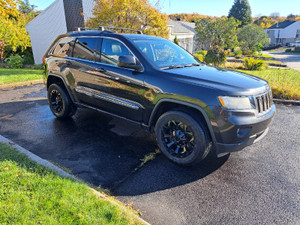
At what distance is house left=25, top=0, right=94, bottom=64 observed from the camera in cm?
1848

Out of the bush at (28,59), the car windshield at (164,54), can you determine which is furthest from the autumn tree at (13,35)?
the car windshield at (164,54)

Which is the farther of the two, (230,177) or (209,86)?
(230,177)

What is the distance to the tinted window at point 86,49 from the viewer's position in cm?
428

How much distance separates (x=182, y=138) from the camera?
3.32 m

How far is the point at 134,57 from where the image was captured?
3572mm

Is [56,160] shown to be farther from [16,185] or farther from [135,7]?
[135,7]

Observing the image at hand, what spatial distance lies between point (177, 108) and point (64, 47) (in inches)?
122

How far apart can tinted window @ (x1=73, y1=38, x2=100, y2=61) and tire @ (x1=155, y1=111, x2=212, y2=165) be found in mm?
1924

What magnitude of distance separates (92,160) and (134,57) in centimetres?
180

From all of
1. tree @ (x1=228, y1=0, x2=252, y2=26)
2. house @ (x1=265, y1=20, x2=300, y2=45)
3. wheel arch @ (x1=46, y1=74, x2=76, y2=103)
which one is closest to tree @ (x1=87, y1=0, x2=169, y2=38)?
wheel arch @ (x1=46, y1=74, x2=76, y2=103)

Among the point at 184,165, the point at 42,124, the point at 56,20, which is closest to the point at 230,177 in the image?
the point at 184,165

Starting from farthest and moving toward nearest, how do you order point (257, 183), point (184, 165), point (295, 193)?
1. point (184, 165)
2. point (257, 183)
3. point (295, 193)

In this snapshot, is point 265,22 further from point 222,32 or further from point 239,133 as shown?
point 239,133

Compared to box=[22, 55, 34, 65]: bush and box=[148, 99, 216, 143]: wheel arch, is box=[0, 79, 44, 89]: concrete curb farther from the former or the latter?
box=[22, 55, 34, 65]: bush
